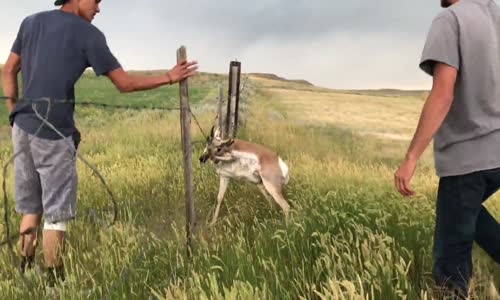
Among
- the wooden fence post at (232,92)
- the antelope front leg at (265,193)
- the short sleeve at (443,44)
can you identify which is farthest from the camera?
the wooden fence post at (232,92)

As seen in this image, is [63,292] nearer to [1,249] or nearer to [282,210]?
[1,249]

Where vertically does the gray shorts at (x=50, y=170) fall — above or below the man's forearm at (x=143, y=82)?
below

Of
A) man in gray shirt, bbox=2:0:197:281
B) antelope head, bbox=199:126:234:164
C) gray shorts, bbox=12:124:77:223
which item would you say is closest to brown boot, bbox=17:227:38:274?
man in gray shirt, bbox=2:0:197:281

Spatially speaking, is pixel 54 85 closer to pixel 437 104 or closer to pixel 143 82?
pixel 143 82

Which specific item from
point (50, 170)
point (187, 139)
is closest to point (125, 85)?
point (187, 139)

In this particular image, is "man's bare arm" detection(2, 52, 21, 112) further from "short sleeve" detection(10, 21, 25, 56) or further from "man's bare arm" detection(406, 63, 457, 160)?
"man's bare arm" detection(406, 63, 457, 160)

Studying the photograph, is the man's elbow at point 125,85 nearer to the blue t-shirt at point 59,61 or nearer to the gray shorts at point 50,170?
the blue t-shirt at point 59,61

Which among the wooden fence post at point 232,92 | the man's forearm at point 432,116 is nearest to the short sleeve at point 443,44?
the man's forearm at point 432,116

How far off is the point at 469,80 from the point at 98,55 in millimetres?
2693

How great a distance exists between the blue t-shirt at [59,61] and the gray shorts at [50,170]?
9 centimetres

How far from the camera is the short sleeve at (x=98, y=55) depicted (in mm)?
4027

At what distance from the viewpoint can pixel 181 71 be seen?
426 cm

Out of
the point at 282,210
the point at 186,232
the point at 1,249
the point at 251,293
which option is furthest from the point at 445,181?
the point at 1,249

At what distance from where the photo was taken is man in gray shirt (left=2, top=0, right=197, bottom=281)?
4.04m
